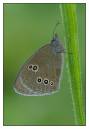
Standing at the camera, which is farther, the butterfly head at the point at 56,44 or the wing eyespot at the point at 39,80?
the wing eyespot at the point at 39,80

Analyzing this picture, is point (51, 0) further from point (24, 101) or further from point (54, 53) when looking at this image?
point (24, 101)

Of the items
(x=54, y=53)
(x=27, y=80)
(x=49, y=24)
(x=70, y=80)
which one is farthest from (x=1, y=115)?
(x=49, y=24)

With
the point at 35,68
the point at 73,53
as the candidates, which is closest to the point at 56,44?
the point at 35,68

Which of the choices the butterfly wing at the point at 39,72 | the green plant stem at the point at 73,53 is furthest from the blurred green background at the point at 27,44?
the green plant stem at the point at 73,53

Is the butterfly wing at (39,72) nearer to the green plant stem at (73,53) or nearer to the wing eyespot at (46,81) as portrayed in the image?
the wing eyespot at (46,81)

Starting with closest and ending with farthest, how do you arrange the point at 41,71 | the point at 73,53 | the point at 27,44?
1. the point at 73,53
2. the point at 41,71
3. the point at 27,44

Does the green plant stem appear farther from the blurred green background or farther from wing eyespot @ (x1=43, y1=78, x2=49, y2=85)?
the blurred green background

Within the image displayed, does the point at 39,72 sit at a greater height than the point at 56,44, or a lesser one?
lesser

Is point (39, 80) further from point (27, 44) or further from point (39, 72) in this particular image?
point (27, 44)
